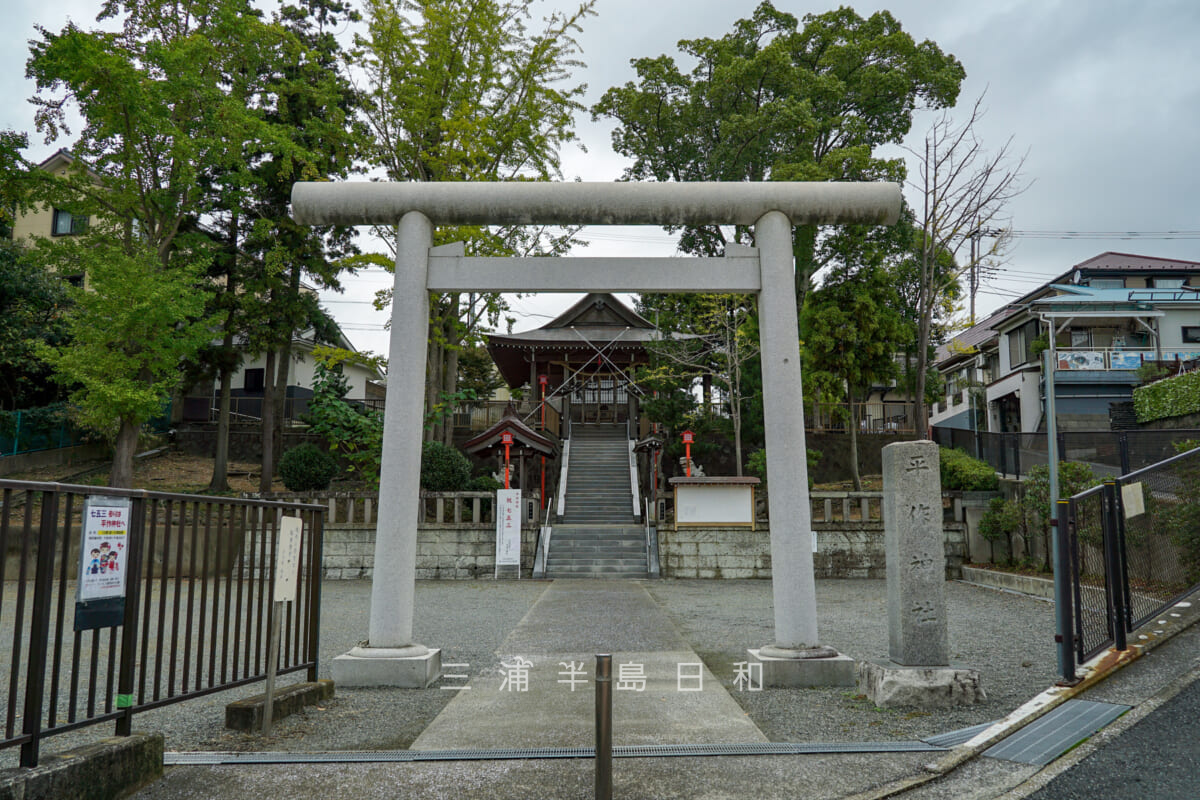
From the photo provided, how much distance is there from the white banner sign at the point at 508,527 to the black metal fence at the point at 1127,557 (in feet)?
35.4

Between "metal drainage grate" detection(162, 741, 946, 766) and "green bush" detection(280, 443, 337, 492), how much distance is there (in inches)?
584

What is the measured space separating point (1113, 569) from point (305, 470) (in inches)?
673

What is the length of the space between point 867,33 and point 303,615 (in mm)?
22953

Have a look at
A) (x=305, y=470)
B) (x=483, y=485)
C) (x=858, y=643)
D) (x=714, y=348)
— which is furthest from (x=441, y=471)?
(x=858, y=643)

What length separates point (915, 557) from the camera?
5492 mm

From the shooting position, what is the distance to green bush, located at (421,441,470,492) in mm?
16984

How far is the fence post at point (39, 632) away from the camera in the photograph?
10.1ft

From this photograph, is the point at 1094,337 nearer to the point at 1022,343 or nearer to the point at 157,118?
the point at 1022,343

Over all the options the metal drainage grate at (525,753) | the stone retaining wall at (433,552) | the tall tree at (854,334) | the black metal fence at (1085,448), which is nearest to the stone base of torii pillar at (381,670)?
the metal drainage grate at (525,753)

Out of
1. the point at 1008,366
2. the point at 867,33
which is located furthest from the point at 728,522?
the point at 1008,366

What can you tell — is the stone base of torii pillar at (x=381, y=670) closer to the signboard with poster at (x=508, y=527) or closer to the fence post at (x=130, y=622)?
the fence post at (x=130, y=622)

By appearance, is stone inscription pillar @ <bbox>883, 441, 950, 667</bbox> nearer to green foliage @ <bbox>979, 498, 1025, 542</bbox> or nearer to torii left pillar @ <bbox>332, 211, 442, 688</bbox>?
torii left pillar @ <bbox>332, 211, 442, 688</bbox>

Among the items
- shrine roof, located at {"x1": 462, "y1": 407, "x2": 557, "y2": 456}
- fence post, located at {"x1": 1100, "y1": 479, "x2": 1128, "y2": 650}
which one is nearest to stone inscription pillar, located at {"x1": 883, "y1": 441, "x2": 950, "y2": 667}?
fence post, located at {"x1": 1100, "y1": 479, "x2": 1128, "y2": 650}

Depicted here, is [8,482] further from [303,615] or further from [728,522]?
[728,522]
